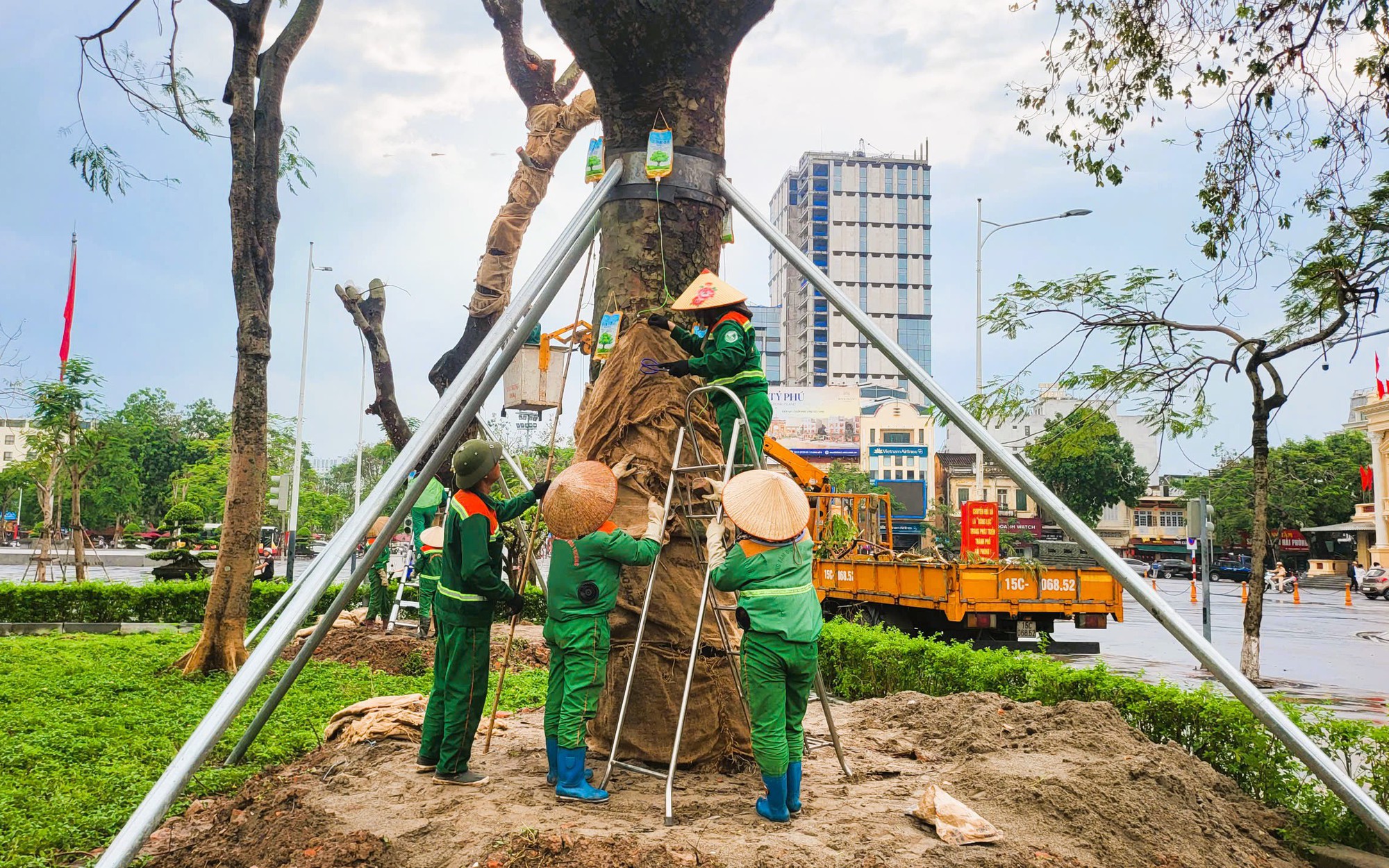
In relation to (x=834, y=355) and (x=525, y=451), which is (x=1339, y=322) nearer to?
(x=525, y=451)

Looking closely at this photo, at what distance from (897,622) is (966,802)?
350 inches

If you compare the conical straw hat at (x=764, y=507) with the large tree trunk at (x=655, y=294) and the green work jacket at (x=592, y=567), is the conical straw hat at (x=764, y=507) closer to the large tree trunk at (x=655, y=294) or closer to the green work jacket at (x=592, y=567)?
the green work jacket at (x=592, y=567)

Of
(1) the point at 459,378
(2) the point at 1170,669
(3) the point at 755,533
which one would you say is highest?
(1) the point at 459,378

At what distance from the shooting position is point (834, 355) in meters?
97.2

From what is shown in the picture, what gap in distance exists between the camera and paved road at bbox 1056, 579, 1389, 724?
10.9 metres

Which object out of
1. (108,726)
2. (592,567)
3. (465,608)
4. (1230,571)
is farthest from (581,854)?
(1230,571)

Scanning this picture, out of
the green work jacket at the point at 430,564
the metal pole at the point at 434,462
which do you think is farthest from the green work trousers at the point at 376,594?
the metal pole at the point at 434,462

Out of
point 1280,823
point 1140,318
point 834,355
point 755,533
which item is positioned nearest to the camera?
point 755,533

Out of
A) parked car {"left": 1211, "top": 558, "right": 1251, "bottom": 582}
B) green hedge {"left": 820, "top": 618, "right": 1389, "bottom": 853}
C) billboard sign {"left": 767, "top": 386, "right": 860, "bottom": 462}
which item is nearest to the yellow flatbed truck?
green hedge {"left": 820, "top": 618, "right": 1389, "bottom": 853}

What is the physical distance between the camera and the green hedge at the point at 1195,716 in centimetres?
461

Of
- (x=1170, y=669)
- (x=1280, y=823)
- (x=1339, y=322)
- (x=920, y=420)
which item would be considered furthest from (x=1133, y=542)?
(x=1280, y=823)

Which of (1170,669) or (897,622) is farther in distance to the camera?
(897,622)

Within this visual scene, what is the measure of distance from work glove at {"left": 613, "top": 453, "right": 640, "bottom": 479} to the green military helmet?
2.36 feet

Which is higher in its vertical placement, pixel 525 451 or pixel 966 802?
pixel 525 451
